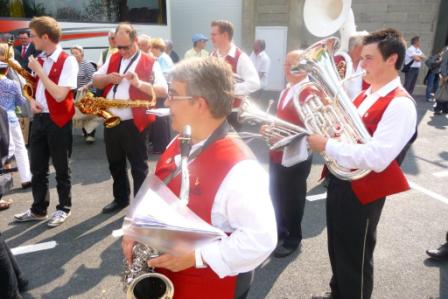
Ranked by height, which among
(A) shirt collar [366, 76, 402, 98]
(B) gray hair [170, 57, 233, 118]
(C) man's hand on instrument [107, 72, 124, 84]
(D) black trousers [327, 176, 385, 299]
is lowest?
(D) black trousers [327, 176, 385, 299]

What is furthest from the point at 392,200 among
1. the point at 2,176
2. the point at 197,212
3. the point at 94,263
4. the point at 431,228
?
the point at 2,176

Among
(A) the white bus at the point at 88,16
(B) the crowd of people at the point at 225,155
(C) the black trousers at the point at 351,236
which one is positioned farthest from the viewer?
(A) the white bus at the point at 88,16

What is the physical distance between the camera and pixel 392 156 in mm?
1875

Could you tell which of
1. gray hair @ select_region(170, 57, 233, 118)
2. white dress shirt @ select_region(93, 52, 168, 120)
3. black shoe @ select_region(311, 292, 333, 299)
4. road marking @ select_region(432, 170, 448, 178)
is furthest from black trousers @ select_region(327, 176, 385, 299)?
road marking @ select_region(432, 170, 448, 178)

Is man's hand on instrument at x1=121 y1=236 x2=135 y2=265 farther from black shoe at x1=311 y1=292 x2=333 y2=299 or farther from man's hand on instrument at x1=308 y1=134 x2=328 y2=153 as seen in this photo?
black shoe at x1=311 y1=292 x2=333 y2=299

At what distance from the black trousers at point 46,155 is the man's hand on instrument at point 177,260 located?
272cm

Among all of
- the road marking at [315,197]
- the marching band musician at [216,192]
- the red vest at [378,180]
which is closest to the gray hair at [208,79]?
the marching band musician at [216,192]

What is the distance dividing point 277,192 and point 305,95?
3.73 ft

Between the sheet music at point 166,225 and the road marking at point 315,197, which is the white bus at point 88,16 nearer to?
the road marking at point 315,197

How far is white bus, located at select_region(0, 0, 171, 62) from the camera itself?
7.53m

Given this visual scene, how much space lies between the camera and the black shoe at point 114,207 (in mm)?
4137

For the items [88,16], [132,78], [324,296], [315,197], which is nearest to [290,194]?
[324,296]

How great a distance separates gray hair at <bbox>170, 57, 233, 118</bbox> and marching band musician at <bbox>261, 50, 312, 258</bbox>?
1.64 m

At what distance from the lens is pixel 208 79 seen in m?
1.47
